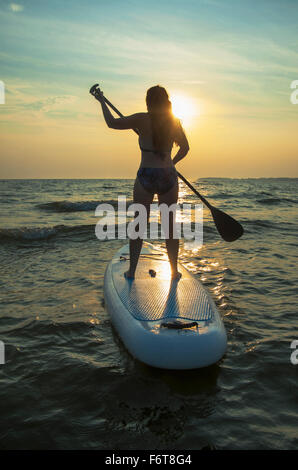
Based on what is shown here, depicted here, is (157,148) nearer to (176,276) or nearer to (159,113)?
(159,113)

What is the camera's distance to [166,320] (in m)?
3.20

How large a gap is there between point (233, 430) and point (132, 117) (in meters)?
3.07

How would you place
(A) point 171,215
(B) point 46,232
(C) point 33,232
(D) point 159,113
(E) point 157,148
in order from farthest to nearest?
(B) point 46,232
(C) point 33,232
(A) point 171,215
(E) point 157,148
(D) point 159,113

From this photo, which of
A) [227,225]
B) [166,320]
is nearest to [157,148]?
[227,225]

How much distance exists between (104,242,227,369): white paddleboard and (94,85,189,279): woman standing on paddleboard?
1.06 feet

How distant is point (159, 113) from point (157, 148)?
1.19 feet

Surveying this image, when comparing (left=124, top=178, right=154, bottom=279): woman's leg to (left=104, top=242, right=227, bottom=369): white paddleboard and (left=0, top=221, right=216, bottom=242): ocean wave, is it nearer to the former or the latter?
(left=104, top=242, right=227, bottom=369): white paddleboard

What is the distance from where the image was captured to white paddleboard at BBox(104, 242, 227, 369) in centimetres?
286

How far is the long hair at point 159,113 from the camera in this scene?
3806mm

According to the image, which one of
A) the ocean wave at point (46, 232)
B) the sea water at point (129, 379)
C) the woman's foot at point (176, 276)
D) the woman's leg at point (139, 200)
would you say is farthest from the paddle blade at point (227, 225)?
the ocean wave at point (46, 232)

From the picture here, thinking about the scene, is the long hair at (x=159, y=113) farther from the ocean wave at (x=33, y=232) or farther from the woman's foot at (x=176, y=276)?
the ocean wave at (x=33, y=232)

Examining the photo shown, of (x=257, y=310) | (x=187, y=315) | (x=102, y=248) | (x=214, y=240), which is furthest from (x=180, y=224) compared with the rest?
(x=187, y=315)

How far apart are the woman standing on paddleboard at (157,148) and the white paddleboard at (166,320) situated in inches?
12.7

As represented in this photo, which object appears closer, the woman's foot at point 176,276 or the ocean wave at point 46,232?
the woman's foot at point 176,276
